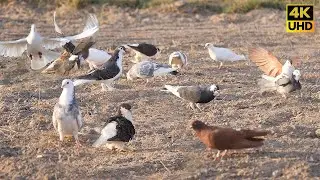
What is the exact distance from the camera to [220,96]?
9391 millimetres

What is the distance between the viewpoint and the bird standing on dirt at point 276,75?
29.8 ft

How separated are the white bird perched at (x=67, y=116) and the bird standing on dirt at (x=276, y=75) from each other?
9.65ft

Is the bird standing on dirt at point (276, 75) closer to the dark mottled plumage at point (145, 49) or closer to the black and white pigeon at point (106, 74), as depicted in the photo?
the black and white pigeon at point (106, 74)

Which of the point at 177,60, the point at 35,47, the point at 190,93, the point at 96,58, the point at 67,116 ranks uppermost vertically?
the point at 67,116

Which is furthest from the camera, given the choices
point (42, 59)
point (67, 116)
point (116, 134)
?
point (42, 59)

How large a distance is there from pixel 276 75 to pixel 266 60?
0.29 metres

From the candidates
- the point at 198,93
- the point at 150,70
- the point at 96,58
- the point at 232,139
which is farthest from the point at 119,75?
the point at 232,139

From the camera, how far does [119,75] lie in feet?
31.0

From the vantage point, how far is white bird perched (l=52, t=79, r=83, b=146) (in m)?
7.06

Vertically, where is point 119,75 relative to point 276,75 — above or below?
above

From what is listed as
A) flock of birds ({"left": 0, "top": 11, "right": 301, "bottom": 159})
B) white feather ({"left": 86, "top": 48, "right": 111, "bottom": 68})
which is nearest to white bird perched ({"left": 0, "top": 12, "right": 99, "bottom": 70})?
flock of birds ({"left": 0, "top": 11, "right": 301, "bottom": 159})

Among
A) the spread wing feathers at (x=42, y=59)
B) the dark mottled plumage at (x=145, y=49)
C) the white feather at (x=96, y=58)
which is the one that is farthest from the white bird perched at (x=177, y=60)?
the spread wing feathers at (x=42, y=59)

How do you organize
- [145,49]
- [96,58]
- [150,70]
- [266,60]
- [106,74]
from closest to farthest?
1. [106,74]
2. [266,60]
3. [150,70]
4. [96,58]
5. [145,49]

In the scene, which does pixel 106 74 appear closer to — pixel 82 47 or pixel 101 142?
pixel 82 47
